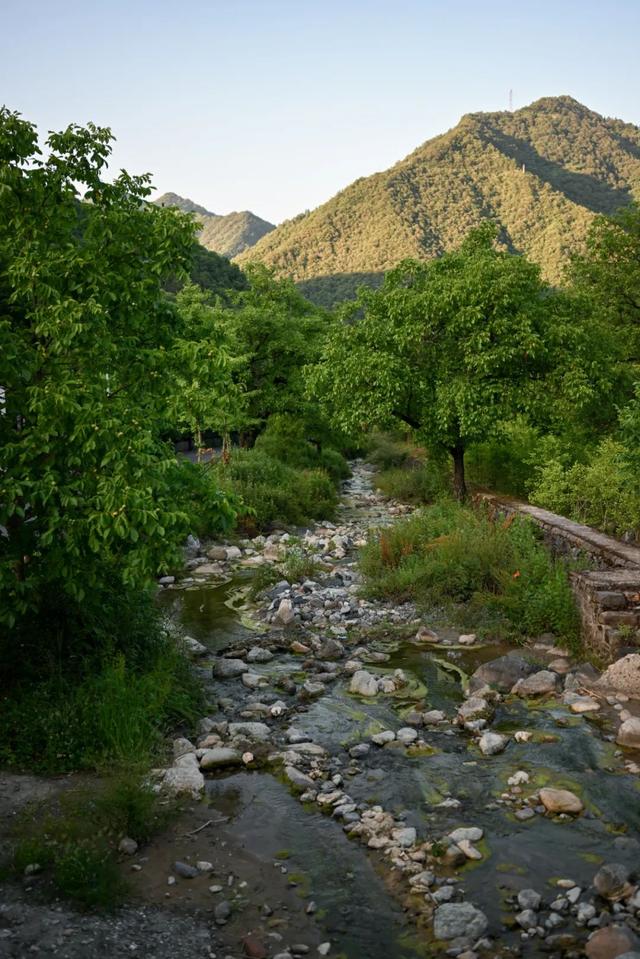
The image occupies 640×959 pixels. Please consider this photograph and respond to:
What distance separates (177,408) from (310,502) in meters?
13.5

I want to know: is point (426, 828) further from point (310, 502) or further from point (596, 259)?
point (596, 259)

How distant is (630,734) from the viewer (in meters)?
7.01

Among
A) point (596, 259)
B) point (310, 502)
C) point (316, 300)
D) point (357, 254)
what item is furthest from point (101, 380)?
point (357, 254)

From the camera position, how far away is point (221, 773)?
21.6 feet

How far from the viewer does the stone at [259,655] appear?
9.70 metres

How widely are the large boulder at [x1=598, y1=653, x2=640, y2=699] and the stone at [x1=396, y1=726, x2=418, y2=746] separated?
255cm

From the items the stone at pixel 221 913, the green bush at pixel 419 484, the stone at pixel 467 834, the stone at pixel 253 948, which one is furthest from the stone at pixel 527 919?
the green bush at pixel 419 484

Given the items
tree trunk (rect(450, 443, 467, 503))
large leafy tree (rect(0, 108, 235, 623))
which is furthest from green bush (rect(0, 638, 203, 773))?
tree trunk (rect(450, 443, 467, 503))

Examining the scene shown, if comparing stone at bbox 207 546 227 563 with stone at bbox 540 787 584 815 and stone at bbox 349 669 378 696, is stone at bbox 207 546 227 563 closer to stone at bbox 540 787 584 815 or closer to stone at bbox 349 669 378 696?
stone at bbox 349 669 378 696

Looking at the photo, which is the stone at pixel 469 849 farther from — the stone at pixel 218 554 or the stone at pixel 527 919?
the stone at pixel 218 554

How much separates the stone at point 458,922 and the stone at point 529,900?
1.02ft

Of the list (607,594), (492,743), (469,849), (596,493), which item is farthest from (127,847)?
(596,493)

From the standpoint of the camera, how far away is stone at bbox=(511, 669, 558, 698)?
8281mm

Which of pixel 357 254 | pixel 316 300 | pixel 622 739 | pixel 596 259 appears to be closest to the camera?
pixel 622 739
